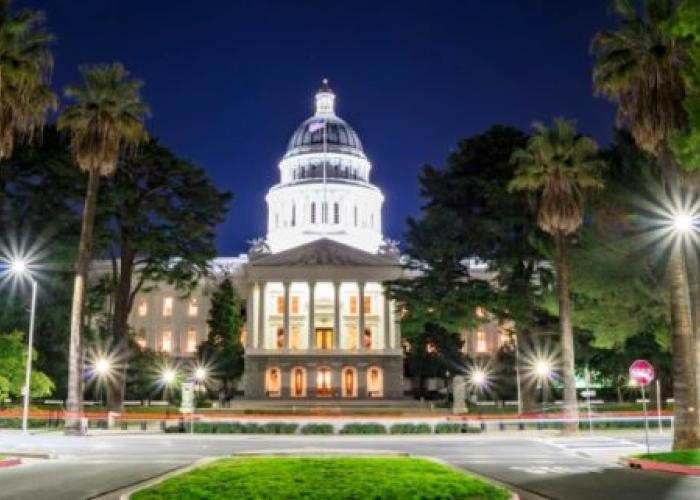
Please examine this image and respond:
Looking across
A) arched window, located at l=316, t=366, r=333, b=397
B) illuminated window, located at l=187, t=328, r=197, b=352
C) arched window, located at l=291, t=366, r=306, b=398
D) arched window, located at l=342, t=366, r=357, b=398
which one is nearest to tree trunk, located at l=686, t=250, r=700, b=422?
arched window, located at l=316, t=366, r=333, b=397

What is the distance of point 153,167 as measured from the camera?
5522 cm

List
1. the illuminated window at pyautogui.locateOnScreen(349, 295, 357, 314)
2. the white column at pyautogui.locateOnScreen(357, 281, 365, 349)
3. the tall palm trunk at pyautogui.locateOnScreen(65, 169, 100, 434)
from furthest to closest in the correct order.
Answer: the illuminated window at pyautogui.locateOnScreen(349, 295, 357, 314) < the white column at pyautogui.locateOnScreen(357, 281, 365, 349) < the tall palm trunk at pyautogui.locateOnScreen(65, 169, 100, 434)

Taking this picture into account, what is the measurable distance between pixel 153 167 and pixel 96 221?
6399 millimetres

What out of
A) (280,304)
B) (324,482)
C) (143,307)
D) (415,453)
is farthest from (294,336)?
(324,482)

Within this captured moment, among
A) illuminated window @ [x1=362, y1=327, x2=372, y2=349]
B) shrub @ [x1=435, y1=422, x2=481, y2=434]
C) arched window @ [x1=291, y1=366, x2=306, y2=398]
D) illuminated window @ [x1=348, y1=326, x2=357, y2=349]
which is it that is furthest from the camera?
illuminated window @ [x1=348, y1=326, x2=357, y2=349]

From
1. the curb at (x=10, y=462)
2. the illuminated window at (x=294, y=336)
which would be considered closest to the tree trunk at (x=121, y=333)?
the curb at (x=10, y=462)

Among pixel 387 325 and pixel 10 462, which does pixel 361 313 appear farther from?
pixel 10 462

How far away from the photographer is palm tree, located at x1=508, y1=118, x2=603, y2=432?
40.6 meters

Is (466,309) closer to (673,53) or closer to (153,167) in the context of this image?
(153,167)

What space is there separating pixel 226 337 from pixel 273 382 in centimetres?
1035

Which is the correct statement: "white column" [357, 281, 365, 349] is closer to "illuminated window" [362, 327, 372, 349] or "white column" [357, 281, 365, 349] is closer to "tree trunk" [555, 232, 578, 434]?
"illuminated window" [362, 327, 372, 349]

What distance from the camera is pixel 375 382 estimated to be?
92562 mm

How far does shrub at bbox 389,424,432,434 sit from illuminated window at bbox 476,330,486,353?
6839 cm

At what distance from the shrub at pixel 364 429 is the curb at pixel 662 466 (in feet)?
62.0
